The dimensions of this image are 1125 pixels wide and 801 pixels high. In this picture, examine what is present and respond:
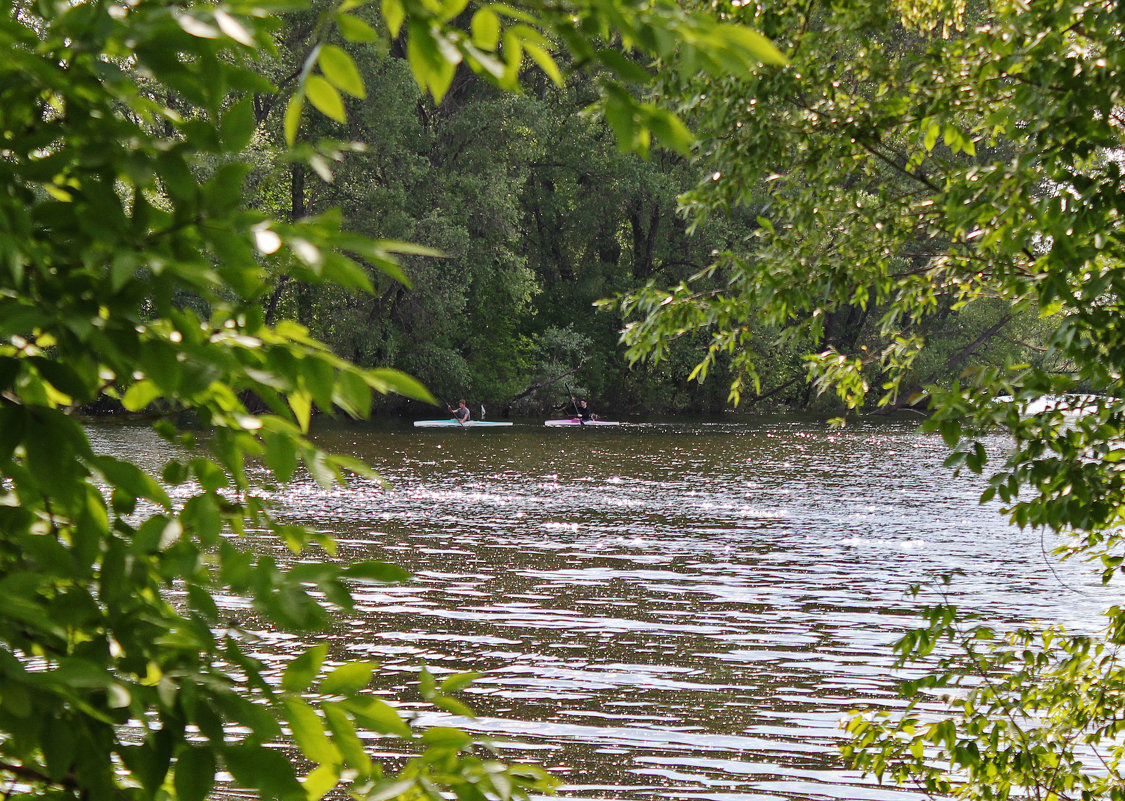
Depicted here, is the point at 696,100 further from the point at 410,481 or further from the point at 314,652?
the point at 410,481

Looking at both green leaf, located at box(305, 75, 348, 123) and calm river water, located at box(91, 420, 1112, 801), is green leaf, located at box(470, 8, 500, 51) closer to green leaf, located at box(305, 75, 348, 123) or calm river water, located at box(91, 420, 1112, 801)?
green leaf, located at box(305, 75, 348, 123)

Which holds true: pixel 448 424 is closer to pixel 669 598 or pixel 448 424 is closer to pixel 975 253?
pixel 669 598

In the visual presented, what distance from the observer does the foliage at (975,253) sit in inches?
154

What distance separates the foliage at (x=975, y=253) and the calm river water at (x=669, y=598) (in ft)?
2.69

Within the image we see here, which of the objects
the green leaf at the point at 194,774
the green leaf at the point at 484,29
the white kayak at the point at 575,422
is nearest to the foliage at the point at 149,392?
the green leaf at the point at 194,774

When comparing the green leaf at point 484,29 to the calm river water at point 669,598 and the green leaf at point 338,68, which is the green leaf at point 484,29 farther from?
the calm river water at point 669,598

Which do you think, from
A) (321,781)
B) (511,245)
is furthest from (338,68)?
(511,245)

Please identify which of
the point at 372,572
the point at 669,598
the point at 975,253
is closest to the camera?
the point at 372,572

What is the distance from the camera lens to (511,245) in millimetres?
54188

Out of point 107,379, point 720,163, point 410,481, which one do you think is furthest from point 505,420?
point 107,379

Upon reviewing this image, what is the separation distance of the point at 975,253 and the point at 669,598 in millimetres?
10605

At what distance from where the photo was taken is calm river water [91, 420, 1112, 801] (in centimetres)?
938

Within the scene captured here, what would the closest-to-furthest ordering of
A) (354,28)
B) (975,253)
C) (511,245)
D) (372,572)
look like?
(354,28), (372,572), (975,253), (511,245)

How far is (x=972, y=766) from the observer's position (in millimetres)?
4594
